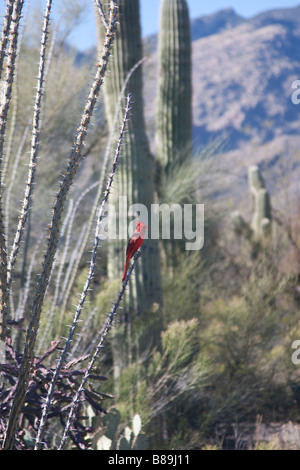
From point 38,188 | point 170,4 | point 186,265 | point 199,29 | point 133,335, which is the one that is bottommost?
point 133,335

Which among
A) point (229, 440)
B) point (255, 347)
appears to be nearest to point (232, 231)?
point (255, 347)

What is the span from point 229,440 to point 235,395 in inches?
15.2

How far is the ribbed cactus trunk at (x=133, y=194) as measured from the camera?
4645 mm

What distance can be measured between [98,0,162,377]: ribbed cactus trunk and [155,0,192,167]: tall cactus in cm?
136

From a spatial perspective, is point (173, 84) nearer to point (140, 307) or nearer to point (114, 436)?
point (140, 307)

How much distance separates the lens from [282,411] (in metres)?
5.25

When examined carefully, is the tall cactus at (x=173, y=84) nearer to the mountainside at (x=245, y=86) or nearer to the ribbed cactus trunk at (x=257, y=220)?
the ribbed cactus trunk at (x=257, y=220)

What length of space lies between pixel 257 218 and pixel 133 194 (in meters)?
5.19

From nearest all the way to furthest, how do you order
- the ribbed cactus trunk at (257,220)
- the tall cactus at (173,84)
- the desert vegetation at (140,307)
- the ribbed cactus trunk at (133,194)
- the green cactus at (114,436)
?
the desert vegetation at (140,307)
the green cactus at (114,436)
the ribbed cactus trunk at (133,194)
the tall cactus at (173,84)
the ribbed cactus trunk at (257,220)

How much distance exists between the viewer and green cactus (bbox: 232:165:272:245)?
914 centimetres

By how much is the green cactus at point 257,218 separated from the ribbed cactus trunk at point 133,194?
4.08 meters

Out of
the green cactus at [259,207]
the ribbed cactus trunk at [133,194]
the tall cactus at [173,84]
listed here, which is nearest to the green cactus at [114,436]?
the ribbed cactus trunk at [133,194]

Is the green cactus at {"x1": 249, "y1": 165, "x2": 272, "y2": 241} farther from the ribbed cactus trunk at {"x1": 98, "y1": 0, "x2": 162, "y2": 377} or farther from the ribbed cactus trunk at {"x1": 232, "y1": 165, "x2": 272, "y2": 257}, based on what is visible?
the ribbed cactus trunk at {"x1": 98, "y1": 0, "x2": 162, "y2": 377}

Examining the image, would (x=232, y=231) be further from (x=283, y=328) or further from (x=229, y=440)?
(x=229, y=440)
